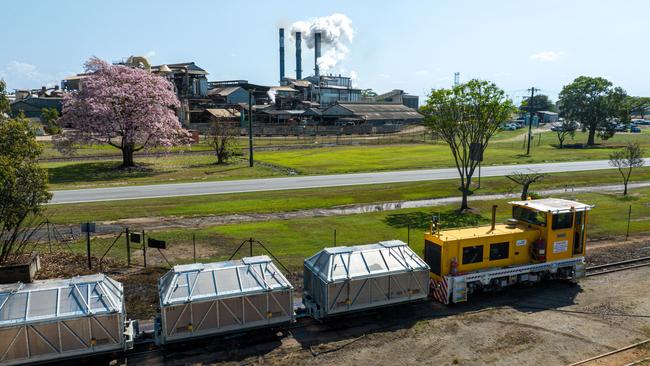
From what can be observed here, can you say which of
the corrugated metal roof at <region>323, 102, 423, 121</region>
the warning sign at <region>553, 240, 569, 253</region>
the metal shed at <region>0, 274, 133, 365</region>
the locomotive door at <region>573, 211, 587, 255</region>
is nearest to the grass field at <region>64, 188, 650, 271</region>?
the warning sign at <region>553, 240, 569, 253</region>

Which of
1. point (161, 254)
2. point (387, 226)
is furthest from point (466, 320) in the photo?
point (161, 254)

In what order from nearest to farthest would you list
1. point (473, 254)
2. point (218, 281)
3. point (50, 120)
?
point (218, 281), point (473, 254), point (50, 120)

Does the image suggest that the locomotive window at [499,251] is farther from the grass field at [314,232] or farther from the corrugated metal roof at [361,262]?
the grass field at [314,232]

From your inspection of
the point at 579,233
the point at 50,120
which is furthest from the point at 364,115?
the point at 579,233

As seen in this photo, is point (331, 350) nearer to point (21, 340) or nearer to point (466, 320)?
point (466, 320)

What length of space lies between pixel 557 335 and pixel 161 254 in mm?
17117

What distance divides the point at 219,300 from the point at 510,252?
453 inches

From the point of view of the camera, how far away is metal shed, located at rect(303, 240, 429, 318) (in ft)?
52.1

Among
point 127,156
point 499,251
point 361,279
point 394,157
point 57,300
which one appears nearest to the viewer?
point 57,300

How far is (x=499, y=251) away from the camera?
61.4ft

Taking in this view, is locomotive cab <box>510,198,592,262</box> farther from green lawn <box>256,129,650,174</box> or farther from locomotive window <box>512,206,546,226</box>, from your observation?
green lawn <box>256,129,650,174</box>

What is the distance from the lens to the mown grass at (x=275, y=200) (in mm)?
31625

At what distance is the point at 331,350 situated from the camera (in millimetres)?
14406

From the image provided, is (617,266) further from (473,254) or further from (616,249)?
(473,254)
